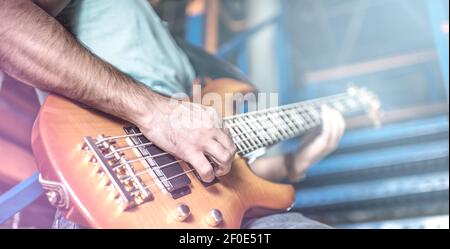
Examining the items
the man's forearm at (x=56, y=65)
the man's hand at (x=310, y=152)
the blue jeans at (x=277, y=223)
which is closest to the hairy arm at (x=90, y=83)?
the man's forearm at (x=56, y=65)

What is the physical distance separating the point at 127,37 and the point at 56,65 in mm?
217

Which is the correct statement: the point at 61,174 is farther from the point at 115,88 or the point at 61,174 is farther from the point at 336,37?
the point at 336,37

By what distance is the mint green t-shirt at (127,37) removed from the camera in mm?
716

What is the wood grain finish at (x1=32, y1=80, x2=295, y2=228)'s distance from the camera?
512mm

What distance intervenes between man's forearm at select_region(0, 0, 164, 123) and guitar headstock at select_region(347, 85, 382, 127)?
795mm

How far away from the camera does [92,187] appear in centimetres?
52

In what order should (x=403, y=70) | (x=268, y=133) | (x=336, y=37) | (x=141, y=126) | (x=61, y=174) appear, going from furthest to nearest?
(x=336, y=37) → (x=403, y=70) → (x=268, y=133) → (x=141, y=126) → (x=61, y=174)

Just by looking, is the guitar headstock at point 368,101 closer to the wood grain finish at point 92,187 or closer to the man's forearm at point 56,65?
the wood grain finish at point 92,187

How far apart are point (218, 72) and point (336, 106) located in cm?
36

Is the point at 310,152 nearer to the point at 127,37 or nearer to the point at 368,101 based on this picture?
the point at 368,101

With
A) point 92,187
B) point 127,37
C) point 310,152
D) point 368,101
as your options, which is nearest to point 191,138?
point 92,187

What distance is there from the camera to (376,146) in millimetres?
1169

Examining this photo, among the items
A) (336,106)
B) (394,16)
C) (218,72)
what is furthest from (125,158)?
(394,16)

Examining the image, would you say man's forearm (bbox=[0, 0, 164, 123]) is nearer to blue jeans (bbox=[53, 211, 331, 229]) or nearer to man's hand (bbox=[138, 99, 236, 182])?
man's hand (bbox=[138, 99, 236, 182])
